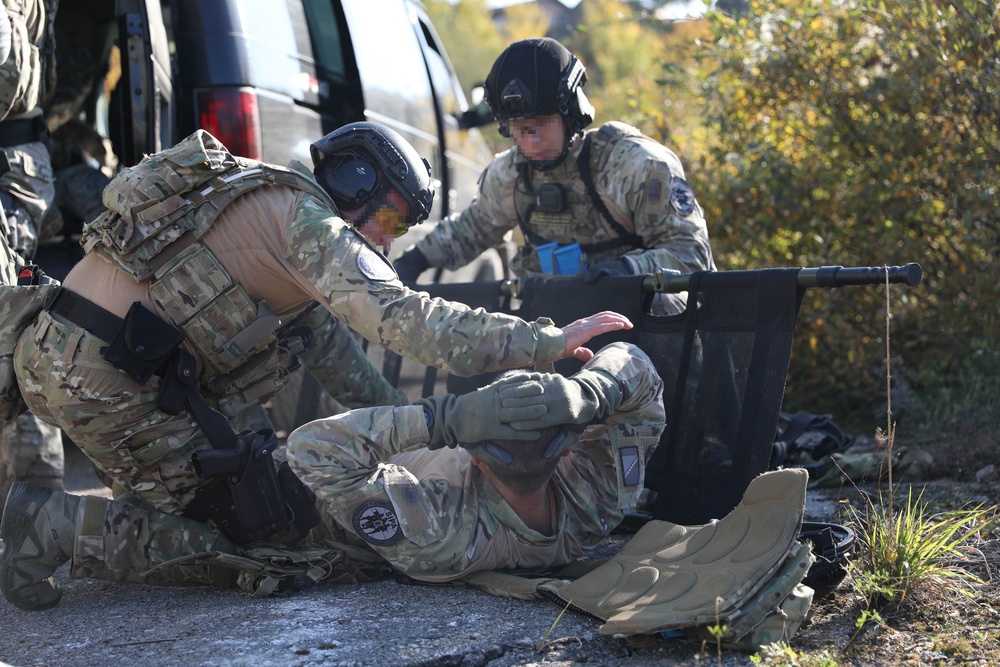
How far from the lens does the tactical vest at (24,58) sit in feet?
12.2

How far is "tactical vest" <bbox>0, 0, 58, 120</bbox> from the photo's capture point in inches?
147

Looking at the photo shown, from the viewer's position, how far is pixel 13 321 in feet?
9.89

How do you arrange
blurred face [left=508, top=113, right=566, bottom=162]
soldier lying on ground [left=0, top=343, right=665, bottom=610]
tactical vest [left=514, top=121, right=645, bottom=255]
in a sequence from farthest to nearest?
1. tactical vest [left=514, top=121, right=645, bottom=255]
2. blurred face [left=508, top=113, right=566, bottom=162]
3. soldier lying on ground [left=0, top=343, right=665, bottom=610]

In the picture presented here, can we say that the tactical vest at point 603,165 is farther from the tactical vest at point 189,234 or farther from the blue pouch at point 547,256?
the tactical vest at point 189,234

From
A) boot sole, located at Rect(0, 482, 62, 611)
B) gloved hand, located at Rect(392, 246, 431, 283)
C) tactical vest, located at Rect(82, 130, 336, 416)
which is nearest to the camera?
boot sole, located at Rect(0, 482, 62, 611)

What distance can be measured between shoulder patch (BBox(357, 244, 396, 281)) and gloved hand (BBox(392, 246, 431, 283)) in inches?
68.7

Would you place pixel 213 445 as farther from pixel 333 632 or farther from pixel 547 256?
pixel 547 256

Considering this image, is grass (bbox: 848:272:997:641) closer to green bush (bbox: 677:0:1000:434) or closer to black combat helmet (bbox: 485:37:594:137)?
black combat helmet (bbox: 485:37:594:137)

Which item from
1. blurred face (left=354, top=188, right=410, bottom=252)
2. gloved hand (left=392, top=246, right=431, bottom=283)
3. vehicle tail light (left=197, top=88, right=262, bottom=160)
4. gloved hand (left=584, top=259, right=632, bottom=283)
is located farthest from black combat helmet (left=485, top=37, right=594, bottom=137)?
blurred face (left=354, top=188, right=410, bottom=252)

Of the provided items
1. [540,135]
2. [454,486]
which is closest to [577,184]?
[540,135]

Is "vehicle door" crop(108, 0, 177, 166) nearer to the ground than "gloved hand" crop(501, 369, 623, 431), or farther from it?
farther from it

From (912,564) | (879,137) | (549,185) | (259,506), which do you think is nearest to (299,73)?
(549,185)

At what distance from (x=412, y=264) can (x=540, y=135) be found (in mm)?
919

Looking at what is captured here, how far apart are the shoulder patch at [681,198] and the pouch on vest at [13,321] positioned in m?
2.32
